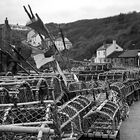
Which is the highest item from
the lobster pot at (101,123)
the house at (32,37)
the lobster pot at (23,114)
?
the house at (32,37)

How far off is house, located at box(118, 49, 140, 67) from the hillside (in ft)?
48.0

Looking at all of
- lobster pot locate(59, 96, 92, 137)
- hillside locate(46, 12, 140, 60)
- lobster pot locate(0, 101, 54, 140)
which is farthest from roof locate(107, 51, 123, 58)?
Result: lobster pot locate(0, 101, 54, 140)

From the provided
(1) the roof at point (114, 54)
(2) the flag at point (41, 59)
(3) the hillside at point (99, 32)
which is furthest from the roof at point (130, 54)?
(2) the flag at point (41, 59)

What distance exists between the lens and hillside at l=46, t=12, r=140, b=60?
77.3 metres

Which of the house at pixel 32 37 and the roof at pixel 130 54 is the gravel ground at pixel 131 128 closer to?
the house at pixel 32 37

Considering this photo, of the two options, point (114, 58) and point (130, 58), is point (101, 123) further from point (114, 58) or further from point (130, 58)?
point (114, 58)

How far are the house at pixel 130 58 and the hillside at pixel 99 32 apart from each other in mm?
14618

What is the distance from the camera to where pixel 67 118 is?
5023 millimetres

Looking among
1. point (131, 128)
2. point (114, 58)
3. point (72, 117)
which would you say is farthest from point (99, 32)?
point (72, 117)

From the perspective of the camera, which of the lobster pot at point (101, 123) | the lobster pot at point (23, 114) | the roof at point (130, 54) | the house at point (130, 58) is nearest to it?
the lobster pot at point (23, 114)

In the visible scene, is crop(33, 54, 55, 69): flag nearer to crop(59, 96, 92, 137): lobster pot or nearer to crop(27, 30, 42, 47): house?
crop(59, 96, 92, 137): lobster pot

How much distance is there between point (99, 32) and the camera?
104 m

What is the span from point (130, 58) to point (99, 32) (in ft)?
178

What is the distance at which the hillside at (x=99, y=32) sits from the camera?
77.3 metres
